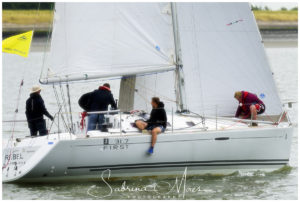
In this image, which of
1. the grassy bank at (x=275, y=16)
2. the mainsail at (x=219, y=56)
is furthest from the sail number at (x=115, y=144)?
the grassy bank at (x=275, y=16)

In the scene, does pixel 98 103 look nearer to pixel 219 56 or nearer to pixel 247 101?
pixel 219 56

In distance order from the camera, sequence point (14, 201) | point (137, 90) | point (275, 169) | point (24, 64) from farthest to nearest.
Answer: point (24, 64)
point (137, 90)
point (275, 169)
point (14, 201)

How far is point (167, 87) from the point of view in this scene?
17.4 meters

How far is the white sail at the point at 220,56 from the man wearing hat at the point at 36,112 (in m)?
3.16

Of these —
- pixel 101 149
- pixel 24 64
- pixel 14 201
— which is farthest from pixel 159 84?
pixel 24 64

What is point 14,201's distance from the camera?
14148 millimetres

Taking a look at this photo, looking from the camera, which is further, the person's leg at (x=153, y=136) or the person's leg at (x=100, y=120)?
the person's leg at (x=100, y=120)

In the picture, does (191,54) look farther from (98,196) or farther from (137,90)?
(98,196)

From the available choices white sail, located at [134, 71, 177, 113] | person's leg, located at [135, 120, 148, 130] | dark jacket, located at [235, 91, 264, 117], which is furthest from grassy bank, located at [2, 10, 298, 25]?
person's leg, located at [135, 120, 148, 130]

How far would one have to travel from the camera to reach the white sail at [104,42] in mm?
15422

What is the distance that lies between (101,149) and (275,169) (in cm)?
385

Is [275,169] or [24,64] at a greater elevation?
[24,64]

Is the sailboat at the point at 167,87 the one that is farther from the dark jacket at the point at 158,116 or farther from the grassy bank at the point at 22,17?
the grassy bank at the point at 22,17
